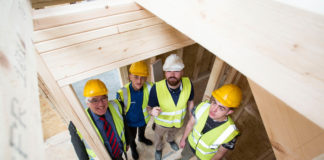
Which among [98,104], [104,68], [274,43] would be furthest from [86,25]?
[98,104]

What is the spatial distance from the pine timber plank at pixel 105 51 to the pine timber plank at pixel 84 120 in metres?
0.14

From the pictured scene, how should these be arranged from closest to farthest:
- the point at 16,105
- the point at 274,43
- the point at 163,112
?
the point at 16,105, the point at 274,43, the point at 163,112

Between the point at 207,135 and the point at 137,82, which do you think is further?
the point at 137,82

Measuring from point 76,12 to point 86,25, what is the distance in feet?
0.24

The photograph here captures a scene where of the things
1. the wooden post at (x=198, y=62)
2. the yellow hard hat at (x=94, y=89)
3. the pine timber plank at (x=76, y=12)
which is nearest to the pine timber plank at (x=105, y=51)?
the pine timber plank at (x=76, y=12)

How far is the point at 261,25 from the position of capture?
0.37 metres

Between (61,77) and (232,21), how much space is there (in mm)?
931

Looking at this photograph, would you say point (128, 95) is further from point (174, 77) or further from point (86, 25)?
point (86, 25)

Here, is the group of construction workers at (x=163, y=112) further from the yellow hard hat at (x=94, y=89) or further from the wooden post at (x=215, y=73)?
the wooden post at (x=215, y=73)

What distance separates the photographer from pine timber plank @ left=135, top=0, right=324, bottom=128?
0.99 feet

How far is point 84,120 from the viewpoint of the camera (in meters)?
1.22

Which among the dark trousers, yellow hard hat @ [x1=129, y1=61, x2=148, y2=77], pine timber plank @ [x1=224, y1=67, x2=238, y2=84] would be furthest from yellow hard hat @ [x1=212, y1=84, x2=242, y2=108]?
the dark trousers

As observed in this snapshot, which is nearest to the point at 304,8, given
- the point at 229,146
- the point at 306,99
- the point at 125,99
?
the point at 306,99

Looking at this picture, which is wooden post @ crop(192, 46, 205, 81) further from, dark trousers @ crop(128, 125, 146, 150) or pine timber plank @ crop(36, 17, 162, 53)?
pine timber plank @ crop(36, 17, 162, 53)
